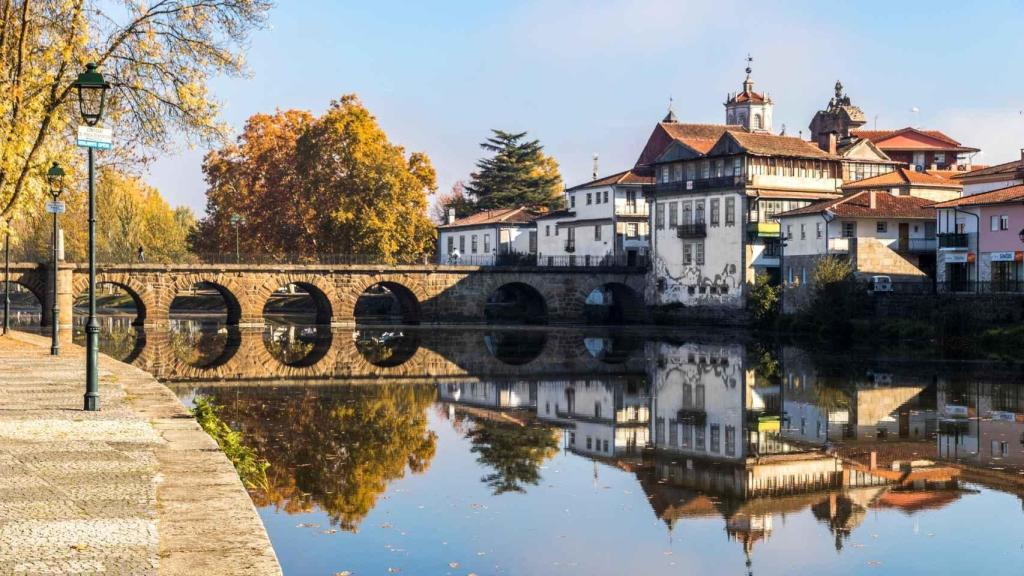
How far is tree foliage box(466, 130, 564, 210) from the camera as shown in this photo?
4230 inches

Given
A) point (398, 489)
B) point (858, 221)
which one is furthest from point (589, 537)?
point (858, 221)

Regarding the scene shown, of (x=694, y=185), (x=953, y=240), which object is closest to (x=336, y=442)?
(x=953, y=240)

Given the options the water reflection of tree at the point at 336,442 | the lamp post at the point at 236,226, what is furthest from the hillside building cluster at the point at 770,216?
the water reflection of tree at the point at 336,442

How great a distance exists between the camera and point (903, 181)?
69875mm

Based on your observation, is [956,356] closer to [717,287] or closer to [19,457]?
[717,287]

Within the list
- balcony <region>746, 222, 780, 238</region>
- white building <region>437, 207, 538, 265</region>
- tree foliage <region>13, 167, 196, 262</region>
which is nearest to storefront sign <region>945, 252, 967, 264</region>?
balcony <region>746, 222, 780, 238</region>

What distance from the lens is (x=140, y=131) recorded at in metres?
29.1

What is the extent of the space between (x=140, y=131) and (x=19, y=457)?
55.0ft

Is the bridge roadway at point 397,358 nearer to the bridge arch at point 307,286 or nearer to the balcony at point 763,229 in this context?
the bridge arch at point 307,286

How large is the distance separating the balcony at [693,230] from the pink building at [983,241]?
1565 centimetres

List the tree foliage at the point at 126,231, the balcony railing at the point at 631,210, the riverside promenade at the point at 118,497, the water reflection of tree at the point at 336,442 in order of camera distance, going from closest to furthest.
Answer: the riverside promenade at the point at 118,497
the water reflection of tree at the point at 336,442
the balcony railing at the point at 631,210
the tree foliage at the point at 126,231

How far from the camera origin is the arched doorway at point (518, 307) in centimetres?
8240

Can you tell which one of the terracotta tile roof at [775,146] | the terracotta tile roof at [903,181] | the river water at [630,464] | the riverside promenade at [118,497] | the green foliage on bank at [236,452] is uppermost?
the terracotta tile roof at [775,146]

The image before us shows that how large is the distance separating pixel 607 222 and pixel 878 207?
23.8 metres
